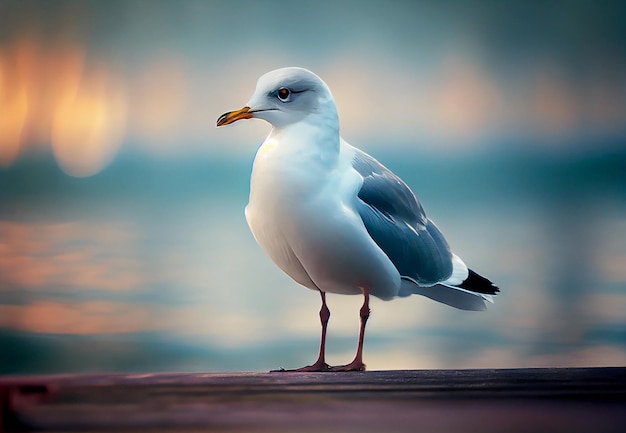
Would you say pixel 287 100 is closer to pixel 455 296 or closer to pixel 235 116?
pixel 235 116

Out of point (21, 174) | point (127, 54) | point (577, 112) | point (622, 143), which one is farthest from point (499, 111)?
point (21, 174)

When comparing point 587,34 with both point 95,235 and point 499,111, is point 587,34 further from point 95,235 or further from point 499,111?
point 95,235

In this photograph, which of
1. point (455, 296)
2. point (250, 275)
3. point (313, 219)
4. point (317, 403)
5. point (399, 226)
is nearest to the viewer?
point (317, 403)

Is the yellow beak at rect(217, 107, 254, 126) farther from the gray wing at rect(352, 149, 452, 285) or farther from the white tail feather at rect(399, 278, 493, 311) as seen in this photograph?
the white tail feather at rect(399, 278, 493, 311)

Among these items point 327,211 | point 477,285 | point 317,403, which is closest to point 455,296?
point 477,285

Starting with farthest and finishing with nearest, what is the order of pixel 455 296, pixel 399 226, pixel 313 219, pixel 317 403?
pixel 455 296 < pixel 399 226 < pixel 313 219 < pixel 317 403

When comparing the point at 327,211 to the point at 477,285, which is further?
the point at 477,285
